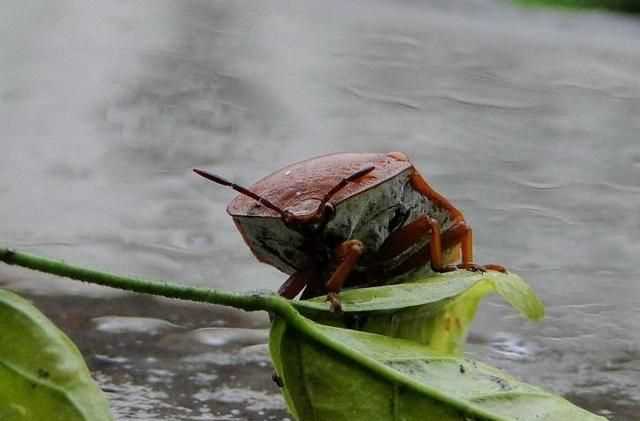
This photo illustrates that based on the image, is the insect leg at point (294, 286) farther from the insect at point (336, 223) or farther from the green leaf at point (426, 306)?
the green leaf at point (426, 306)

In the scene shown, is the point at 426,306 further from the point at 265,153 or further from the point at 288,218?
the point at 265,153

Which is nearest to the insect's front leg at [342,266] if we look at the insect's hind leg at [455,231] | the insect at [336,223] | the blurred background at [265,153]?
the insect at [336,223]

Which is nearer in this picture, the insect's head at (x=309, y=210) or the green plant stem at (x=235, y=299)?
the green plant stem at (x=235, y=299)

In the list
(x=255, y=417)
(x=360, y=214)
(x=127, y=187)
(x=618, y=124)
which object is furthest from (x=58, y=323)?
(x=618, y=124)

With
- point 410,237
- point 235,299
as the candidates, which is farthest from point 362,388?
point 410,237

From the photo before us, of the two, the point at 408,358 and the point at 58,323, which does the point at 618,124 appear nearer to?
the point at 58,323

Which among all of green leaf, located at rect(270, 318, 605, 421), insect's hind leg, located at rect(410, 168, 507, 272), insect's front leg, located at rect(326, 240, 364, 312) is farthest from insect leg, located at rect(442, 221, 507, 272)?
green leaf, located at rect(270, 318, 605, 421)
